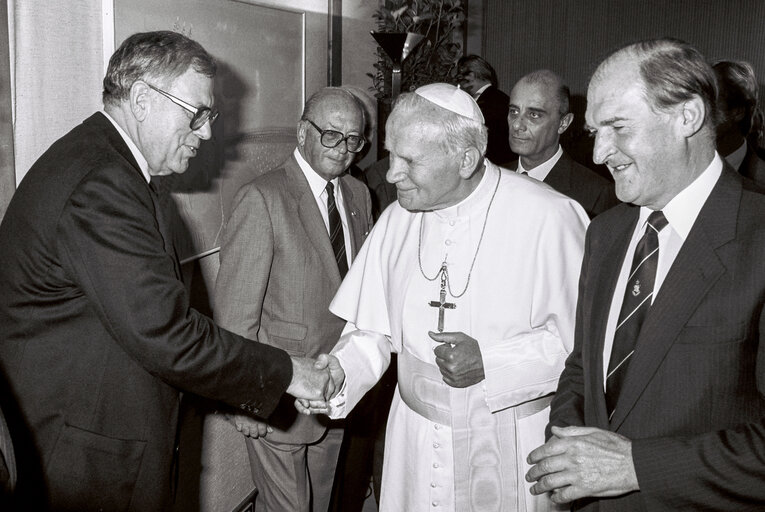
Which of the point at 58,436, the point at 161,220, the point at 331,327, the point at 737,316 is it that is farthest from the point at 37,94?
the point at 737,316

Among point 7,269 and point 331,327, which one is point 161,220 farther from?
point 331,327

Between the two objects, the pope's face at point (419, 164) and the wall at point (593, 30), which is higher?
the wall at point (593, 30)

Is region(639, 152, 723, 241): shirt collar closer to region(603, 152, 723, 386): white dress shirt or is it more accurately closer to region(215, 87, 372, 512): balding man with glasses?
region(603, 152, 723, 386): white dress shirt

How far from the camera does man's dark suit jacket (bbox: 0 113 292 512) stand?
6.34 ft

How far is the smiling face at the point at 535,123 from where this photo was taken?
172 inches

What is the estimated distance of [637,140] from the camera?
5.84 ft

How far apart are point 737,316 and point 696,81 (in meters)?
0.58

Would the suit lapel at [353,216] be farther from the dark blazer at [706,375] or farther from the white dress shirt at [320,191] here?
the dark blazer at [706,375]

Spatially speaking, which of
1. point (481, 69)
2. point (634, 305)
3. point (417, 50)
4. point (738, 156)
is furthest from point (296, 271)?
point (481, 69)

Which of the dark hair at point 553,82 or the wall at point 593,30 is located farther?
the wall at point 593,30

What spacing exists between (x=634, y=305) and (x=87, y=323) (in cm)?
147

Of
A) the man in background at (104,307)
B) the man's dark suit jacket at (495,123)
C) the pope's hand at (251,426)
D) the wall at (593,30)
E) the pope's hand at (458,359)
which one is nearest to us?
the man in background at (104,307)

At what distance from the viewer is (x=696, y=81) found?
68.5 inches

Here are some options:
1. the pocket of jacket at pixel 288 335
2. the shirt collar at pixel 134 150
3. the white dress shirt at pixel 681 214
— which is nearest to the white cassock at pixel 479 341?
the pocket of jacket at pixel 288 335
